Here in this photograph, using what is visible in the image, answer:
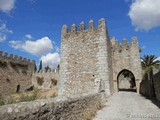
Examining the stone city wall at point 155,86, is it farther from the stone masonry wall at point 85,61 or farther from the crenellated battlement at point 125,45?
the crenellated battlement at point 125,45

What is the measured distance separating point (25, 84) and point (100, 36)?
19.0 meters

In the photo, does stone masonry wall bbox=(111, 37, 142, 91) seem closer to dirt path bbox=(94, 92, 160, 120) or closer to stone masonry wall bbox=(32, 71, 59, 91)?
dirt path bbox=(94, 92, 160, 120)

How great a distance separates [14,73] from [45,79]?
18.2 feet

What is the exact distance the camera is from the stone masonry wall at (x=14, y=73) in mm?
20656

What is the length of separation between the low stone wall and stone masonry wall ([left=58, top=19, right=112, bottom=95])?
16.9 ft

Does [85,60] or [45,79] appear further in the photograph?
[45,79]

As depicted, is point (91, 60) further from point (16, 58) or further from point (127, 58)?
point (16, 58)

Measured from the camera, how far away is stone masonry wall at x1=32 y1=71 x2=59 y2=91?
2453cm

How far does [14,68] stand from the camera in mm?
22547

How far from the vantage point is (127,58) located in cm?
1461

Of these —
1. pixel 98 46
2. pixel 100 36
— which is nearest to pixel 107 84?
pixel 98 46

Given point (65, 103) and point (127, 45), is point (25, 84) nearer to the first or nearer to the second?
point (127, 45)

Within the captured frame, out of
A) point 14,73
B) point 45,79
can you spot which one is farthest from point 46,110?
point 45,79

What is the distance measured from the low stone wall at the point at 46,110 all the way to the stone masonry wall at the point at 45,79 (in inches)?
797
